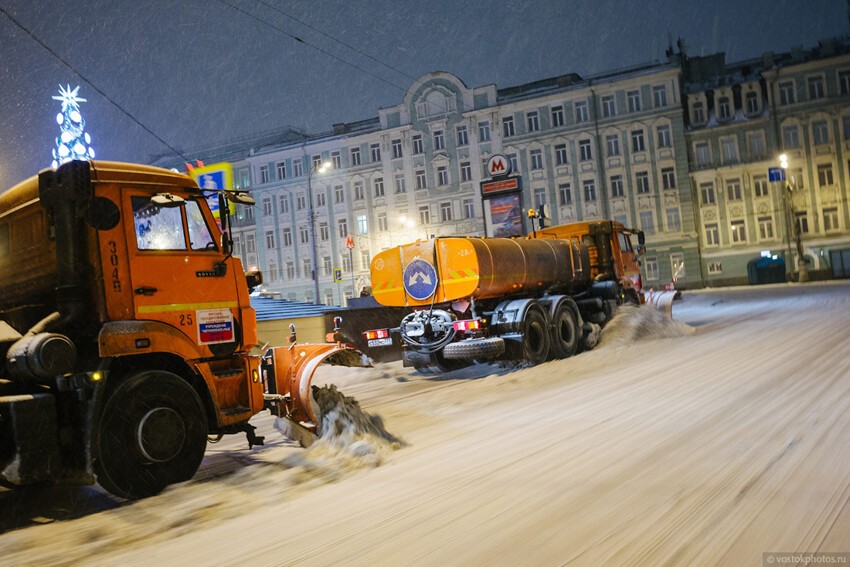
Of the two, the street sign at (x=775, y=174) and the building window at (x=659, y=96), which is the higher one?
the building window at (x=659, y=96)

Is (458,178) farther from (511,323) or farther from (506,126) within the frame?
(511,323)

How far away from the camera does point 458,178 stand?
57188 mm

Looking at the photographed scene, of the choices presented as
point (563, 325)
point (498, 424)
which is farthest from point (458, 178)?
point (498, 424)

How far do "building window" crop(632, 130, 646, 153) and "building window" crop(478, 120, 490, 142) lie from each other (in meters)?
11.1

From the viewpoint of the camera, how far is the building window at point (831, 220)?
1945 inches

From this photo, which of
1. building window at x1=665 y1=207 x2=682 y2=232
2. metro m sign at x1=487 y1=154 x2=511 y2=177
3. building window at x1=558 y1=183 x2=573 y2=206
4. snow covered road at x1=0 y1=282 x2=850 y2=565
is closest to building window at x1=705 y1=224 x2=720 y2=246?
building window at x1=665 y1=207 x2=682 y2=232

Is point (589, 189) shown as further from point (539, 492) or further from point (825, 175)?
point (539, 492)

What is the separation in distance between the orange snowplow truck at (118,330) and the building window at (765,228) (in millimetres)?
51212

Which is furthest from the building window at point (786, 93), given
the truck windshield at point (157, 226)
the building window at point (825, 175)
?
the truck windshield at point (157, 226)

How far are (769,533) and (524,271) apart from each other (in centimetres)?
1112

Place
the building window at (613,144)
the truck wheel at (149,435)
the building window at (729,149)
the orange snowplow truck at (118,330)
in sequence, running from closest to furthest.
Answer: the orange snowplow truck at (118,330) < the truck wheel at (149,435) < the building window at (729,149) < the building window at (613,144)

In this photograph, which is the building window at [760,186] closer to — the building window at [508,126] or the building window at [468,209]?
the building window at [508,126]

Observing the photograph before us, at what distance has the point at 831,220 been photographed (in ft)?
163

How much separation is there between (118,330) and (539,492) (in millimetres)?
3569
